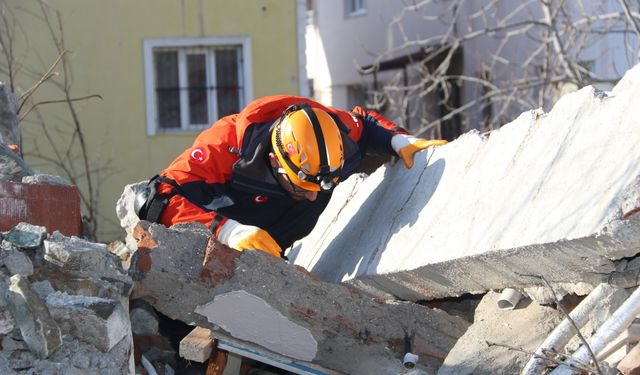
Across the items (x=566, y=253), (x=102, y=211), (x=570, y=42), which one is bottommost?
(x=102, y=211)

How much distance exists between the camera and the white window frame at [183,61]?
1087 cm

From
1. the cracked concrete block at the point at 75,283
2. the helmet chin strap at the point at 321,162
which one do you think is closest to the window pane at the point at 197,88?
the helmet chin strap at the point at 321,162

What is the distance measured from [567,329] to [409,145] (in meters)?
1.71

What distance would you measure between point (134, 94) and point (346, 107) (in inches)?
284

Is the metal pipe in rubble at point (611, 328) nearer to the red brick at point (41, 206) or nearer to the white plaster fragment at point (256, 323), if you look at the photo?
the white plaster fragment at point (256, 323)

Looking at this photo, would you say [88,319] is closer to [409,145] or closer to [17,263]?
[17,263]

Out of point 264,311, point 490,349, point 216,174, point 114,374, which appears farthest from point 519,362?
point 216,174

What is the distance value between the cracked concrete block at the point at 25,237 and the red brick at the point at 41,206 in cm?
37

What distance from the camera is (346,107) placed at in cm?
1753

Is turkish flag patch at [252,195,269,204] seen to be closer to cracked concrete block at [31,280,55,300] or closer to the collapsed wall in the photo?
the collapsed wall

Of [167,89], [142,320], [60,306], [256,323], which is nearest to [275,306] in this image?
[256,323]

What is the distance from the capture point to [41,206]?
4016 mm

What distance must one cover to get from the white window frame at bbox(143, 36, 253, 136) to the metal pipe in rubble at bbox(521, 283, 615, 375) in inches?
314

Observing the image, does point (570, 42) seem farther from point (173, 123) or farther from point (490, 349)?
point (490, 349)
